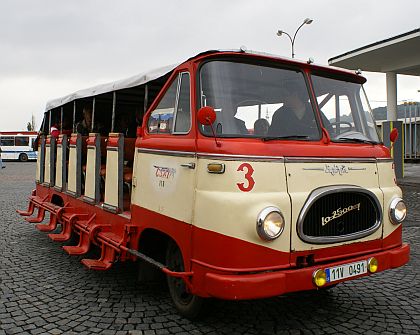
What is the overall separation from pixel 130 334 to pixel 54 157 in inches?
185

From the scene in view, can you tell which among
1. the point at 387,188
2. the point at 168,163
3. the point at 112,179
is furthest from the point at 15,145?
the point at 387,188

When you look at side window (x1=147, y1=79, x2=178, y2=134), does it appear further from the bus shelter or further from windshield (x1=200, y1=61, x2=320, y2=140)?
the bus shelter

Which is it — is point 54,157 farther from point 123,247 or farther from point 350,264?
point 350,264

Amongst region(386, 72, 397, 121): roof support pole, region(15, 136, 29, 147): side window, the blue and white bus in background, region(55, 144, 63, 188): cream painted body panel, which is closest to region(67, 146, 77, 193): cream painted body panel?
region(55, 144, 63, 188): cream painted body panel

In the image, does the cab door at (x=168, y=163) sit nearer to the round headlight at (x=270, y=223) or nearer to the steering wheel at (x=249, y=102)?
the steering wheel at (x=249, y=102)

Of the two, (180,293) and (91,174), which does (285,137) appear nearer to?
(180,293)

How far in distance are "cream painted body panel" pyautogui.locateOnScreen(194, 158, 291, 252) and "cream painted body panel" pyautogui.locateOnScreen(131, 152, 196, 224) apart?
196mm

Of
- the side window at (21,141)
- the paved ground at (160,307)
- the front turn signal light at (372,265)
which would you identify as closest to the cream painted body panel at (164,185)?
the paved ground at (160,307)

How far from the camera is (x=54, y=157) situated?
7715 millimetres

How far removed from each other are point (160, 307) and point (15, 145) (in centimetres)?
4275

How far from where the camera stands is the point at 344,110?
446cm

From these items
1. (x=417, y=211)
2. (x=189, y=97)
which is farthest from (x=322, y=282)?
(x=417, y=211)

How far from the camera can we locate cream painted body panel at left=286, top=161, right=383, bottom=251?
3.47 metres

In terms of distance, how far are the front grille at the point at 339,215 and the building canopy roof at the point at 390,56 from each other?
1359cm
